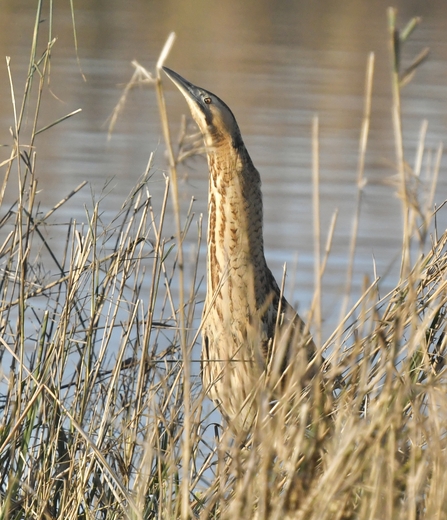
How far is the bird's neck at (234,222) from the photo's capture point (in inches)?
112

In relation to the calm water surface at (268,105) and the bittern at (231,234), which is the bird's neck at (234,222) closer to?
the bittern at (231,234)

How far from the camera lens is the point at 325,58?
47.0ft

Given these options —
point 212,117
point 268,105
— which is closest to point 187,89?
point 212,117

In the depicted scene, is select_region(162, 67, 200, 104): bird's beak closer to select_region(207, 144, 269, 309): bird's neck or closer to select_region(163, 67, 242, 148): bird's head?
select_region(163, 67, 242, 148): bird's head

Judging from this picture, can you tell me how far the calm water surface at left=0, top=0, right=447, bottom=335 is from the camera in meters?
6.31

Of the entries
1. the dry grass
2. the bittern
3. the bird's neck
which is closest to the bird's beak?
A: the bittern

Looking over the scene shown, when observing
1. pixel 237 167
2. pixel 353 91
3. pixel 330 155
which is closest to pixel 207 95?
pixel 237 167

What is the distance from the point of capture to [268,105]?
35.3 ft

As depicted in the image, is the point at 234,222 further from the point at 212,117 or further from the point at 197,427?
the point at 197,427

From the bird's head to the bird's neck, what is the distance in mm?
25

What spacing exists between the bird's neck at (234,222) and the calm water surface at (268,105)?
10.4 inches

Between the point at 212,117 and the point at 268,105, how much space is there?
795 cm

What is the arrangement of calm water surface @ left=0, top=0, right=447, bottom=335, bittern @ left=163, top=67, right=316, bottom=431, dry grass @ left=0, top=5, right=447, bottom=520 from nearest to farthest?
dry grass @ left=0, top=5, right=447, bottom=520 → bittern @ left=163, top=67, right=316, bottom=431 → calm water surface @ left=0, top=0, right=447, bottom=335

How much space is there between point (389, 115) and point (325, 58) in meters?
3.24
